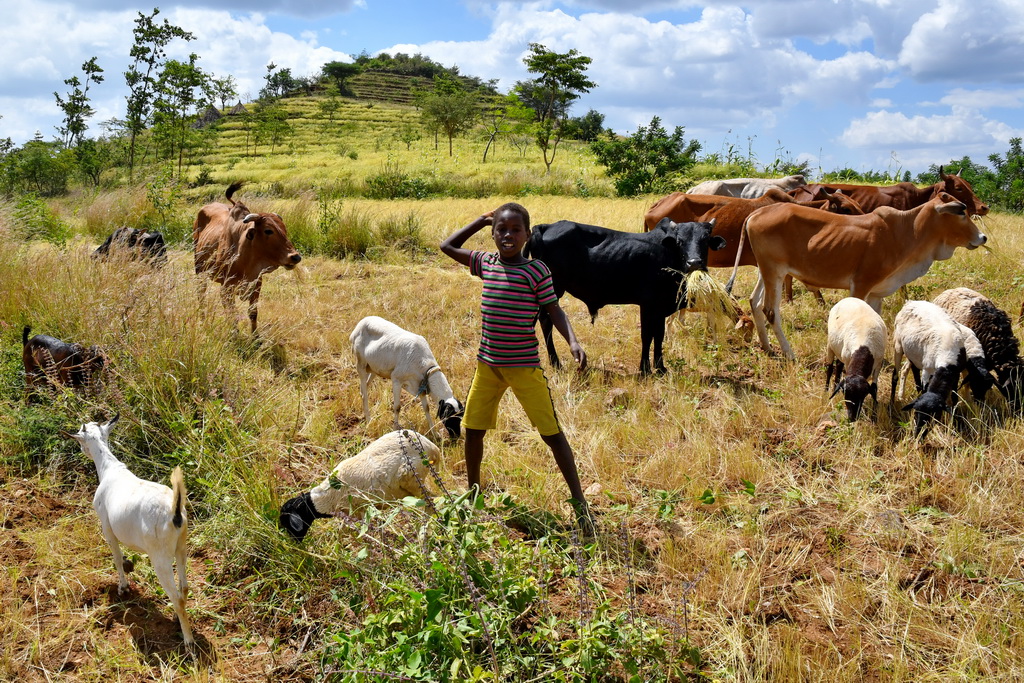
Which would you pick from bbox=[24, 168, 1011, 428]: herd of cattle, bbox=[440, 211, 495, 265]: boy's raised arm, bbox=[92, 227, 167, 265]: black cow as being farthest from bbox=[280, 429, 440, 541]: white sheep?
bbox=[92, 227, 167, 265]: black cow

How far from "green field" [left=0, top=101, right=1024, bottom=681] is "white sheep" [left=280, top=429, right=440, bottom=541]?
174 mm

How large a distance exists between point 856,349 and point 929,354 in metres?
0.53

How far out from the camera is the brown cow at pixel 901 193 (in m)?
10.8

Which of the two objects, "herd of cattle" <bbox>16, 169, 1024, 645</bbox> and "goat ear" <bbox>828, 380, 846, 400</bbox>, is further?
"goat ear" <bbox>828, 380, 846, 400</bbox>

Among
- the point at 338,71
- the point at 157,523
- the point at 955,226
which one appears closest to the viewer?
the point at 157,523

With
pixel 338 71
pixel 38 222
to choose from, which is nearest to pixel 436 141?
pixel 38 222

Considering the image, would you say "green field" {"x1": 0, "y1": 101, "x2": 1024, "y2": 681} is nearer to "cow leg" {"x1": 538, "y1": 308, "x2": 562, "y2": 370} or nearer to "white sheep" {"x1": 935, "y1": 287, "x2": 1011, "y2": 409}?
"white sheep" {"x1": 935, "y1": 287, "x2": 1011, "y2": 409}

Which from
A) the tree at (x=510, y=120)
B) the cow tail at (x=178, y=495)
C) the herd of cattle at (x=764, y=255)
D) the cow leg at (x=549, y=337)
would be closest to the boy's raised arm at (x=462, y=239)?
the cow tail at (x=178, y=495)

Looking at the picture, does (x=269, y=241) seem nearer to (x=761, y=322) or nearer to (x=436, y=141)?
(x=761, y=322)

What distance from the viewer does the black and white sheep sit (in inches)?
229

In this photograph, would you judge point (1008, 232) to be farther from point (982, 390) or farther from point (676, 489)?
point (676, 489)

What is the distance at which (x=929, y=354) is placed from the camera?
575 cm

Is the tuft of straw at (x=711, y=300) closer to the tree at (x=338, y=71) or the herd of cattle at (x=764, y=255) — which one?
the herd of cattle at (x=764, y=255)

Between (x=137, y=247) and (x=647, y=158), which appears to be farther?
(x=647, y=158)
